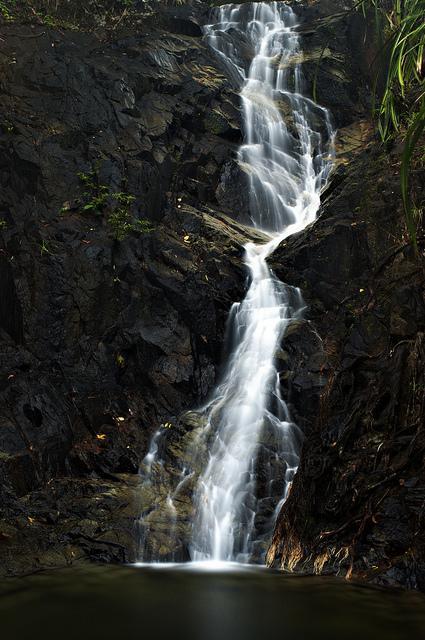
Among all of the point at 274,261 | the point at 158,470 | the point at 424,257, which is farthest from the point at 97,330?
the point at 424,257

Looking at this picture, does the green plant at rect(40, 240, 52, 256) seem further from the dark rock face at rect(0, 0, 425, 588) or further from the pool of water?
the pool of water

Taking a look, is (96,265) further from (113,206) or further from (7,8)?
(7,8)

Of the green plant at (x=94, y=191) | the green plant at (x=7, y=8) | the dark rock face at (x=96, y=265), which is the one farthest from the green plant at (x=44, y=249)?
the green plant at (x=7, y=8)

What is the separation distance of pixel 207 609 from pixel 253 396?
4922mm

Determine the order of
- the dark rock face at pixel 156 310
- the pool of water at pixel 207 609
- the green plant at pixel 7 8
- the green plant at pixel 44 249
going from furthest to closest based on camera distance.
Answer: the green plant at pixel 7 8, the green plant at pixel 44 249, the dark rock face at pixel 156 310, the pool of water at pixel 207 609

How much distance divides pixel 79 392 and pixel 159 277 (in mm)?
2823

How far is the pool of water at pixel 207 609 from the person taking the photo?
419 cm

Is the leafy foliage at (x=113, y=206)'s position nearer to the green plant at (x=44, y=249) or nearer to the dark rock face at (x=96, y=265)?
the dark rock face at (x=96, y=265)

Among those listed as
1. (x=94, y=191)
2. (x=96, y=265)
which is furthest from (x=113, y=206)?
(x=96, y=265)

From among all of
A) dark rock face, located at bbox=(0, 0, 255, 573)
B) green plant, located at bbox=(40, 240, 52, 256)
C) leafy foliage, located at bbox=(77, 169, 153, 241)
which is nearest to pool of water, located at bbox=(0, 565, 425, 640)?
dark rock face, located at bbox=(0, 0, 255, 573)

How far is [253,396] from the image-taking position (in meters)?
9.70

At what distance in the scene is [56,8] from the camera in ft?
48.2

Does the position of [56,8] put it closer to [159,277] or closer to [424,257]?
[159,277]

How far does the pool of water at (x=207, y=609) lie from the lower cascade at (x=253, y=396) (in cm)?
163
